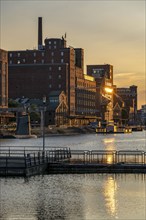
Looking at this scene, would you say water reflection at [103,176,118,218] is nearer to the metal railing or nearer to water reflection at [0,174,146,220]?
water reflection at [0,174,146,220]

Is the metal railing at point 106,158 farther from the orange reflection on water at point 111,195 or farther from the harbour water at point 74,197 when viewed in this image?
the orange reflection on water at point 111,195

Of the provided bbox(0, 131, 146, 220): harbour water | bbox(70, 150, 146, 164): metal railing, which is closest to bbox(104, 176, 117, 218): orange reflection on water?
bbox(0, 131, 146, 220): harbour water

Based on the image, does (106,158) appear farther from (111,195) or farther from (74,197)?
(74,197)

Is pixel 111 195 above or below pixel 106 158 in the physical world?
below

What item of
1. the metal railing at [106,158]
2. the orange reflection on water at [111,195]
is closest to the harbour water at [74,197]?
the orange reflection on water at [111,195]

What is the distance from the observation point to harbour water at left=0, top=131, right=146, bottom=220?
38719 millimetres

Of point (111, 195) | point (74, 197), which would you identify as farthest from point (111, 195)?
point (74, 197)

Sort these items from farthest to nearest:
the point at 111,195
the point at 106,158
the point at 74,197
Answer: the point at 106,158 → the point at 111,195 → the point at 74,197

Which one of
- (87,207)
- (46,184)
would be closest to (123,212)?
(87,207)

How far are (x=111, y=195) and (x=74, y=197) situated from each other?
292cm

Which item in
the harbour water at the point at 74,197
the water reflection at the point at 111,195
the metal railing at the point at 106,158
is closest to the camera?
the harbour water at the point at 74,197

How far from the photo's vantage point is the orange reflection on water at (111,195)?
39997 millimetres

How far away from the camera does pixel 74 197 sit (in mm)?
45531

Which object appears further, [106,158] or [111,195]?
[106,158]
